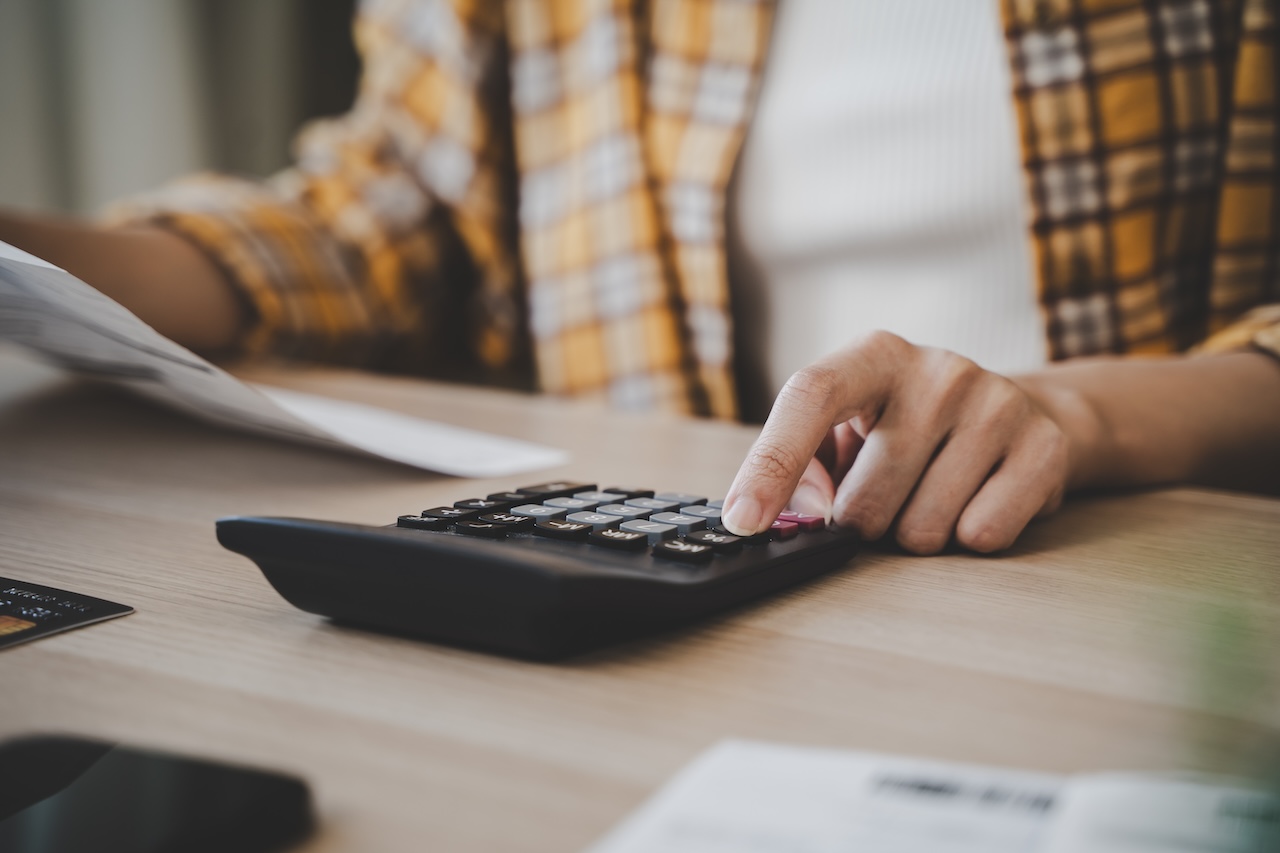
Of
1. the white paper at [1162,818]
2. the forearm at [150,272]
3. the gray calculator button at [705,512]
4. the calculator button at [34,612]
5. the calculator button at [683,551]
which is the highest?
the forearm at [150,272]

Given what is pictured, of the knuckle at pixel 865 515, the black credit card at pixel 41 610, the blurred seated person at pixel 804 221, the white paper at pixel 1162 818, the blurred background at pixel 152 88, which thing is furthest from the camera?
the blurred background at pixel 152 88

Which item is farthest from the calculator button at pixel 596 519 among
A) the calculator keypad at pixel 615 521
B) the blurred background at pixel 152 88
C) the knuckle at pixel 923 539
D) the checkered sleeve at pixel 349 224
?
the blurred background at pixel 152 88

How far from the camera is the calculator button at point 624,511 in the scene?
1.21 feet

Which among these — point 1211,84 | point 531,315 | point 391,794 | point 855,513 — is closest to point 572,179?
point 531,315

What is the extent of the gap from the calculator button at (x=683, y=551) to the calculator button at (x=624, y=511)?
34mm

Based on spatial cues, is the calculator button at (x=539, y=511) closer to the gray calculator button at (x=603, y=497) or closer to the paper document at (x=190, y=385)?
the gray calculator button at (x=603, y=497)

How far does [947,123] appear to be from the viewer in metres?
0.79

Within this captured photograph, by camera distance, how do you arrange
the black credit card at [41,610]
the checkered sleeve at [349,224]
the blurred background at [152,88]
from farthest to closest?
the blurred background at [152,88] → the checkered sleeve at [349,224] → the black credit card at [41,610]

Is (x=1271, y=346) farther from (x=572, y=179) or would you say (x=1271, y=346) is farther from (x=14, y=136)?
(x=14, y=136)

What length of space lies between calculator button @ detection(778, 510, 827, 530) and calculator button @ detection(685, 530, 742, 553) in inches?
1.3

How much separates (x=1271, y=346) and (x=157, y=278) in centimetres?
78

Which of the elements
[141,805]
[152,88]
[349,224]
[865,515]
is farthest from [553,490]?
[152,88]

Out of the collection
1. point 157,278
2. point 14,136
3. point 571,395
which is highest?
point 14,136

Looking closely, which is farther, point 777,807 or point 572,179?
point 572,179
